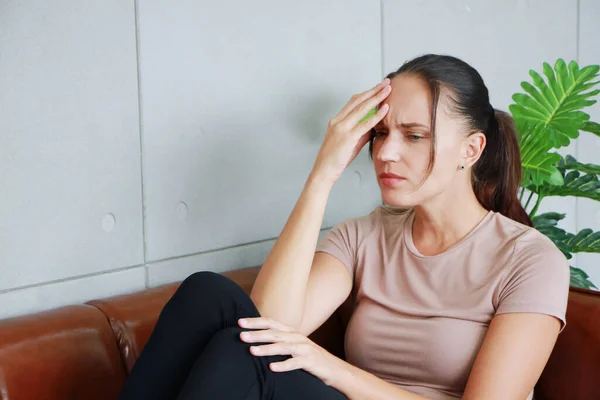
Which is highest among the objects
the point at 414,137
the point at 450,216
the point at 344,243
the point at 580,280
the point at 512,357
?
the point at 414,137

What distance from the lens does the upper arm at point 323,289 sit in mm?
1910

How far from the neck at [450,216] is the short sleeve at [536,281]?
154 millimetres

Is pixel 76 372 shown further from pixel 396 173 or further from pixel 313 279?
pixel 396 173

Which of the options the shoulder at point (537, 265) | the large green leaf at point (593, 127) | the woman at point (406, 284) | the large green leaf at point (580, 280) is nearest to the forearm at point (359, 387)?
the woman at point (406, 284)

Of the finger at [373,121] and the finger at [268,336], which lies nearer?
the finger at [268,336]

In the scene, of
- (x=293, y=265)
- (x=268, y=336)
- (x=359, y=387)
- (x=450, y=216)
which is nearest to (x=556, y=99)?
(x=450, y=216)

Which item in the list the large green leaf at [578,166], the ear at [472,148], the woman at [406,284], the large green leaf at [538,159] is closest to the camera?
the woman at [406,284]

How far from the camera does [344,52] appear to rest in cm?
253

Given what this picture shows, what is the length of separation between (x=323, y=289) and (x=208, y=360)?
1.86ft

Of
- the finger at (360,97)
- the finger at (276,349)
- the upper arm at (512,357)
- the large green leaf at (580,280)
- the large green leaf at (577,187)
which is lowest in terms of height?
the large green leaf at (580,280)

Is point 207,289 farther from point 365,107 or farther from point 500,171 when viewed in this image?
point 500,171

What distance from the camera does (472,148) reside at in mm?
1887

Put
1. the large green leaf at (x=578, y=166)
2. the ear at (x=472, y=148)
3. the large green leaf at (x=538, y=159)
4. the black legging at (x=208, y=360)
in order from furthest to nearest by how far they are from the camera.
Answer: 1. the large green leaf at (x=578, y=166)
2. the large green leaf at (x=538, y=159)
3. the ear at (x=472, y=148)
4. the black legging at (x=208, y=360)

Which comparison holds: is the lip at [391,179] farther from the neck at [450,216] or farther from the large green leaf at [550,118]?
the large green leaf at [550,118]
